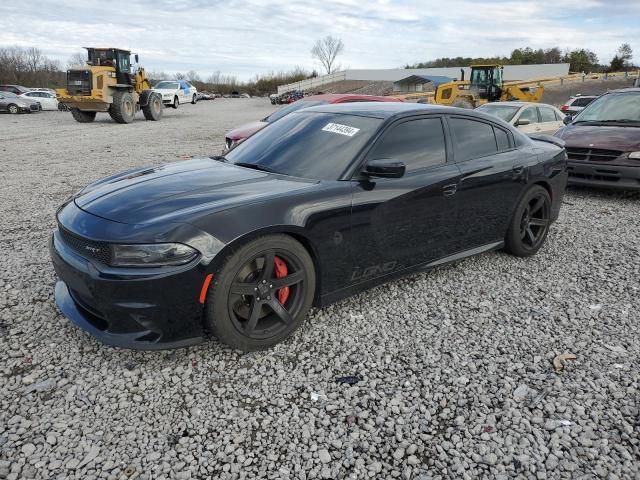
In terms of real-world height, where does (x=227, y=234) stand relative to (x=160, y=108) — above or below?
below

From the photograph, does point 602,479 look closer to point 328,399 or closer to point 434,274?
point 328,399

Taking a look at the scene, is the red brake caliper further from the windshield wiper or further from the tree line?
the tree line

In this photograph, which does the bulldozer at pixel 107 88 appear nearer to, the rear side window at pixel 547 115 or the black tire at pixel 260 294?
the rear side window at pixel 547 115

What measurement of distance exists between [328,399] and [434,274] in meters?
2.07

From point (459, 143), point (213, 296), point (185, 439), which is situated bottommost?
point (185, 439)

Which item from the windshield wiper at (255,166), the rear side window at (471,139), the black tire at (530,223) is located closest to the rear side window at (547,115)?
the black tire at (530,223)

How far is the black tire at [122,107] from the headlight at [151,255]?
62.3 ft

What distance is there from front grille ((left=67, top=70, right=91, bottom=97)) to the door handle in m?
18.4

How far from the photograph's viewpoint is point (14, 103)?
26797mm

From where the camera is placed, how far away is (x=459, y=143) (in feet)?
13.1

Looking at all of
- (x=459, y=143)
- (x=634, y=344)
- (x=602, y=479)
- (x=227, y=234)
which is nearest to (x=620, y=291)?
(x=634, y=344)

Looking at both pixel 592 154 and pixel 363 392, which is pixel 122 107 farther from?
pixel 363 392

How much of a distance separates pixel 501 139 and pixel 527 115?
21.1 feet

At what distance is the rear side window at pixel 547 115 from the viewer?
33.7 feet
